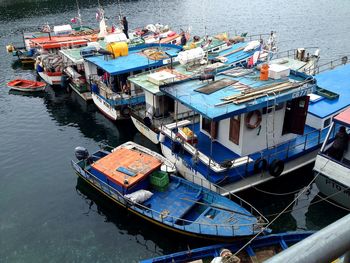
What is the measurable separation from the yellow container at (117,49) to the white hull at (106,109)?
3.94 m

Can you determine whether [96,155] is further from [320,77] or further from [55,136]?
[320,77]

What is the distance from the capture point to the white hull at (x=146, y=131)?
24489 millimetres

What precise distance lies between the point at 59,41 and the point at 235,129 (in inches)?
1214

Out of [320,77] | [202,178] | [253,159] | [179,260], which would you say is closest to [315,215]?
[253,159]

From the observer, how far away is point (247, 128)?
18.2m

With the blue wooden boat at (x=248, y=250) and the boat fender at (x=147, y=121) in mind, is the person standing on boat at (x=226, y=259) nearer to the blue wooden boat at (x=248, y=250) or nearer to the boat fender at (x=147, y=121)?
the blue wooden boat at (x=248, y=250)

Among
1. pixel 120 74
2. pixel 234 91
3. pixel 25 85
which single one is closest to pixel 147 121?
pixel 120 74

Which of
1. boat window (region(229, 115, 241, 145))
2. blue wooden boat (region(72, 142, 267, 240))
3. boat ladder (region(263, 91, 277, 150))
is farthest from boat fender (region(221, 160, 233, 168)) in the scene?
boat ladder (region(263, 91, 277, 150))

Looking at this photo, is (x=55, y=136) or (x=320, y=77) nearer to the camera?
(x=320, y=77)

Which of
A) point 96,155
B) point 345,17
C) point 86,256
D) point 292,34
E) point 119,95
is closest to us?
point 86,256

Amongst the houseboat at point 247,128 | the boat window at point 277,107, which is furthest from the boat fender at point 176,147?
the boat window at point 277,107

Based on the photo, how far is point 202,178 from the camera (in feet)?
61.0

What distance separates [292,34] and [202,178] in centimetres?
3846

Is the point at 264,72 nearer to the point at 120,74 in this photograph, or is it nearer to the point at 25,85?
the point at 120,74
